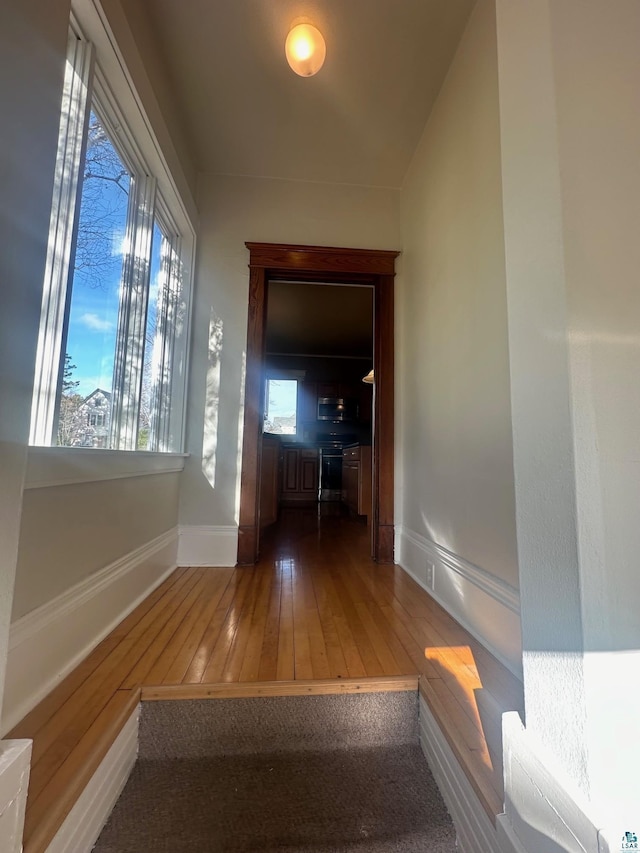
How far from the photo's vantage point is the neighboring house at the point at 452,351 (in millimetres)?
581

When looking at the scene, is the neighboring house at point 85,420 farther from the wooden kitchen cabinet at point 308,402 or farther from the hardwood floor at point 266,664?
the wooden kitchen cabinet at point 308,402

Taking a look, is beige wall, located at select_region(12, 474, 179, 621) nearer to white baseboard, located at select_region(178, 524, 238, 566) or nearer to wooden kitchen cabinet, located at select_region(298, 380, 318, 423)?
white baseboard, located at select_region(178, 524, 238, 566)

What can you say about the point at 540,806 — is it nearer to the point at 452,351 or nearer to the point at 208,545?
the point at 452,351

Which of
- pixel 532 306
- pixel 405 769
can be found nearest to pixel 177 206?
pixel 532 306

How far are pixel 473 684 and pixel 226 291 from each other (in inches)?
97.6

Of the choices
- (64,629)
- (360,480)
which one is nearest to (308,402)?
(360,480)

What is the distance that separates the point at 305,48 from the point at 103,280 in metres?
1.34

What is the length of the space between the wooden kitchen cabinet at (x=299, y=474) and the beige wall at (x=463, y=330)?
12.8 feet

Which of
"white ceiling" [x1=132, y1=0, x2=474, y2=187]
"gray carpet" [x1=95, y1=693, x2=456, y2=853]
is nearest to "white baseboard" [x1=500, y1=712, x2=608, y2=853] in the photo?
"gray carpet" [x1=95, y1=693, x2=456, y2=853]

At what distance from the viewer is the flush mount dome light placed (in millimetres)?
1587

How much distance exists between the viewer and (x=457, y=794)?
0.88 metres

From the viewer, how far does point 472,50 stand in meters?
1.61

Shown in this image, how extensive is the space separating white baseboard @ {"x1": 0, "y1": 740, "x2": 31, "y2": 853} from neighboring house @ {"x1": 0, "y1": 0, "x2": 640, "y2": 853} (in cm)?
16

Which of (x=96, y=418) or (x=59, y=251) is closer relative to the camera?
(x=59, y=251)
